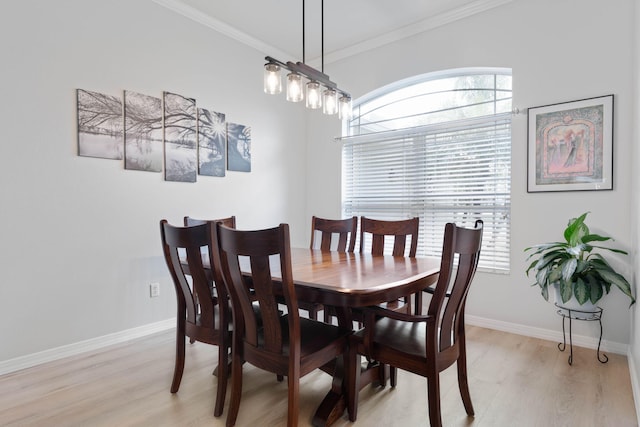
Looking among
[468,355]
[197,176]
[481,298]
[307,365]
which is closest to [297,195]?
[197,176]

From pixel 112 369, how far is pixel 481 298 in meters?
3.01

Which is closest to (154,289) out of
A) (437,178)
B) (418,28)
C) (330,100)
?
(330,100)

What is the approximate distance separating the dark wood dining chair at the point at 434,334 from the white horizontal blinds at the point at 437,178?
1.74 m

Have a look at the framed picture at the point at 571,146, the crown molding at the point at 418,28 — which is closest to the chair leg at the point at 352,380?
the framed picture at the point at 571,146

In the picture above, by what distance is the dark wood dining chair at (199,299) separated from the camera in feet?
5.89

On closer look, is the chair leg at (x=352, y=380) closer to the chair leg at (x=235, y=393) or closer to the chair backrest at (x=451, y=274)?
the chair backrest at (x=451, y=274)

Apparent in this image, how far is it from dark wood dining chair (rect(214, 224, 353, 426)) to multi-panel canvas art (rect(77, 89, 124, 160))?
66.2 inches

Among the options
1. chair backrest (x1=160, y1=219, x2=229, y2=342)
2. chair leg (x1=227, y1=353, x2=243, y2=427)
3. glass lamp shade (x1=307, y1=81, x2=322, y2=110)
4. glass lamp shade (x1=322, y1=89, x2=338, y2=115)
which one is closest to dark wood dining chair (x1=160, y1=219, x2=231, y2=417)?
chair backrest (x1=160, y1=219, x2=229, y2=342)

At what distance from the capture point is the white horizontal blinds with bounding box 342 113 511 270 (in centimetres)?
319

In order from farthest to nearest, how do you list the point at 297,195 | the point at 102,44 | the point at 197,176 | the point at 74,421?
the point at 297,195, the point at 197,176, the point at 102,44, the point at 74,421

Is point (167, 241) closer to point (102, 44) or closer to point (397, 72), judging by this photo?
point (102, 44)

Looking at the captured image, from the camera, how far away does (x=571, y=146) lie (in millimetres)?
2768

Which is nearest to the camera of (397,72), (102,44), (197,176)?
(102,44)

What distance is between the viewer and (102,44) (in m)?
2.75
